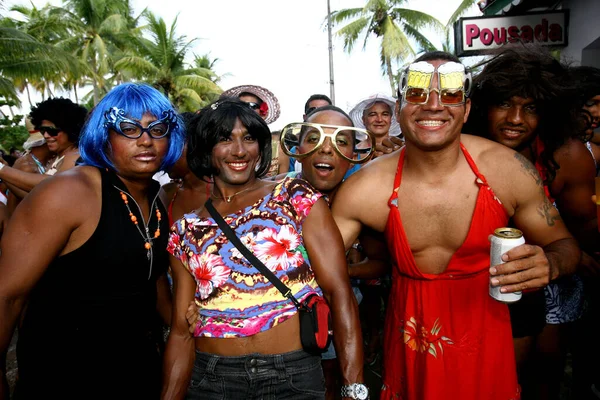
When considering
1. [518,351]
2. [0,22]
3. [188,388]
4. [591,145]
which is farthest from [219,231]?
[0,22]

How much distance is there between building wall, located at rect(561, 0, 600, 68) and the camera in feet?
21.8

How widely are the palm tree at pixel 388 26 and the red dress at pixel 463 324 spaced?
1016 inches

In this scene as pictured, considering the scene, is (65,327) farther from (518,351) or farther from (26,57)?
(26,57)

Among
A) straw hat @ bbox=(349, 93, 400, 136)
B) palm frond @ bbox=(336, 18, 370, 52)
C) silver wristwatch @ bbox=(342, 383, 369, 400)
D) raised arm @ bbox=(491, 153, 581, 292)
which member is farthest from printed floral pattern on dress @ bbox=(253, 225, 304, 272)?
palm frond @ bbox=(336, 18, 370, 52)

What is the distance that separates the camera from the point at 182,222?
2.15m

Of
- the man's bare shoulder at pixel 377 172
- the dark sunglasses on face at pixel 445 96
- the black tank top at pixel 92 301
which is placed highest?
the dark sunglasses on face at pixel 445 96

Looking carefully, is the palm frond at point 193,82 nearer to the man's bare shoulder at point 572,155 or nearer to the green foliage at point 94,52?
the green foliage at point 94,52

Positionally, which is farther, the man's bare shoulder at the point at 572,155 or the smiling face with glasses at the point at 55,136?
the smiling face with glasses at the point at 55,136

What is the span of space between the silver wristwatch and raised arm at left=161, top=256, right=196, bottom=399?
Result: 831 millimetres

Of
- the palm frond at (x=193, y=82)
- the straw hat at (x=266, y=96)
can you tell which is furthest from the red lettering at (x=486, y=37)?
the palm frond at (x=193, y=82)

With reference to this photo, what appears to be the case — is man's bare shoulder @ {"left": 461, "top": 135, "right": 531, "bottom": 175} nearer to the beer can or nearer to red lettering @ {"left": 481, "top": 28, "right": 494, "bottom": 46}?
the beer can

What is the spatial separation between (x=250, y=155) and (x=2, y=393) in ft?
5.07

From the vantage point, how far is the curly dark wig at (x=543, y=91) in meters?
2.77

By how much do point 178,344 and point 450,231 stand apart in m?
1.62
